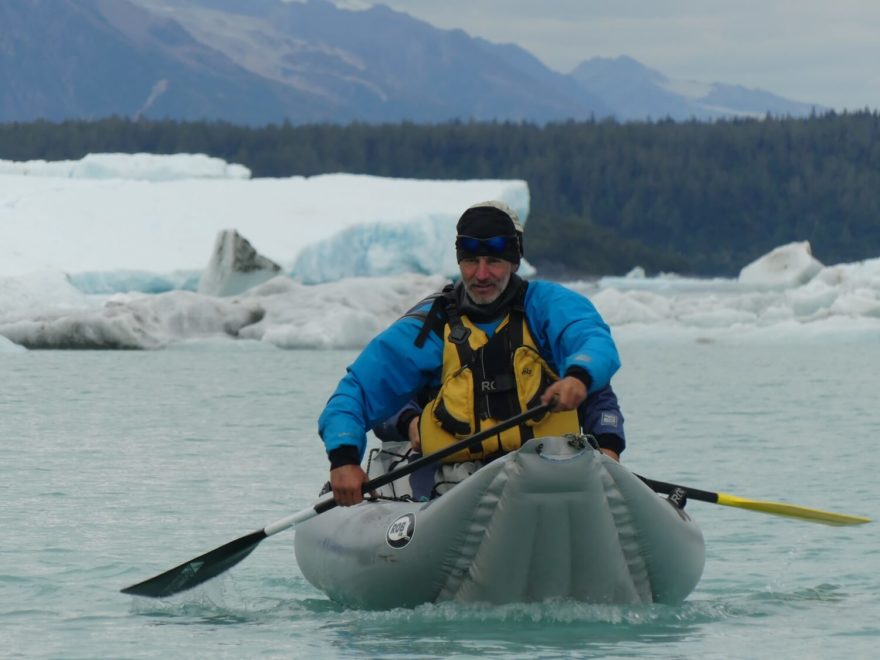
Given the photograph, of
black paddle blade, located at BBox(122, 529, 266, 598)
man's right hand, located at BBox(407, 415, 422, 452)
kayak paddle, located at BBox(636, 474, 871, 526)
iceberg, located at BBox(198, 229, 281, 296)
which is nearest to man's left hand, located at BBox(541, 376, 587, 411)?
kayak paddle, located at BBox(636, 474, 871, 526)

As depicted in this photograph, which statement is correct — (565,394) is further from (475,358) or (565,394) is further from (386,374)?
(386,374)

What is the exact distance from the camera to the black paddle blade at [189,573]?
18.1 feet

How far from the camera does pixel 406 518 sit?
502 cm

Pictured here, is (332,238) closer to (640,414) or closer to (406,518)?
(640,414)

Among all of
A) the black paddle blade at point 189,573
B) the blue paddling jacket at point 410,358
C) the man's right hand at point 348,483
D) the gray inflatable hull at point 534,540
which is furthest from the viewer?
the black paddle blade at point 189,573

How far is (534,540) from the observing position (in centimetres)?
472

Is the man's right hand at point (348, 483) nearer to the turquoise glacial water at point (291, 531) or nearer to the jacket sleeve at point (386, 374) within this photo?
the jacket sleeve at point (386, 374)

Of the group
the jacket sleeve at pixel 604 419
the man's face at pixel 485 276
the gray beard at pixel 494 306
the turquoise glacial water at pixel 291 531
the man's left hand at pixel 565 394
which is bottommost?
the turquoise glacial water at pixel 291 531

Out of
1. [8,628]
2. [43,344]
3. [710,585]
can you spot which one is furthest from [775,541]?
[43,344]

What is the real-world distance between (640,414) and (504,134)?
102 m

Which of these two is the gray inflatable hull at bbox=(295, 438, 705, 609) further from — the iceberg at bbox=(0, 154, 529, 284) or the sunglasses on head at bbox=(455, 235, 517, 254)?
the iceberg at bbox=(0, 154, 529, 284)

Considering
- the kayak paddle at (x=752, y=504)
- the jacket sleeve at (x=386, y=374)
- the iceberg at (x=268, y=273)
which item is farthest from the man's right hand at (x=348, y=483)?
the iceberg at (x=268, y=273)

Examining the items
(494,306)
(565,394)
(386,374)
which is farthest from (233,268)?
(565,394)

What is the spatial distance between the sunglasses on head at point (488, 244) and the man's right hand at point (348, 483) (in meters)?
0.76
